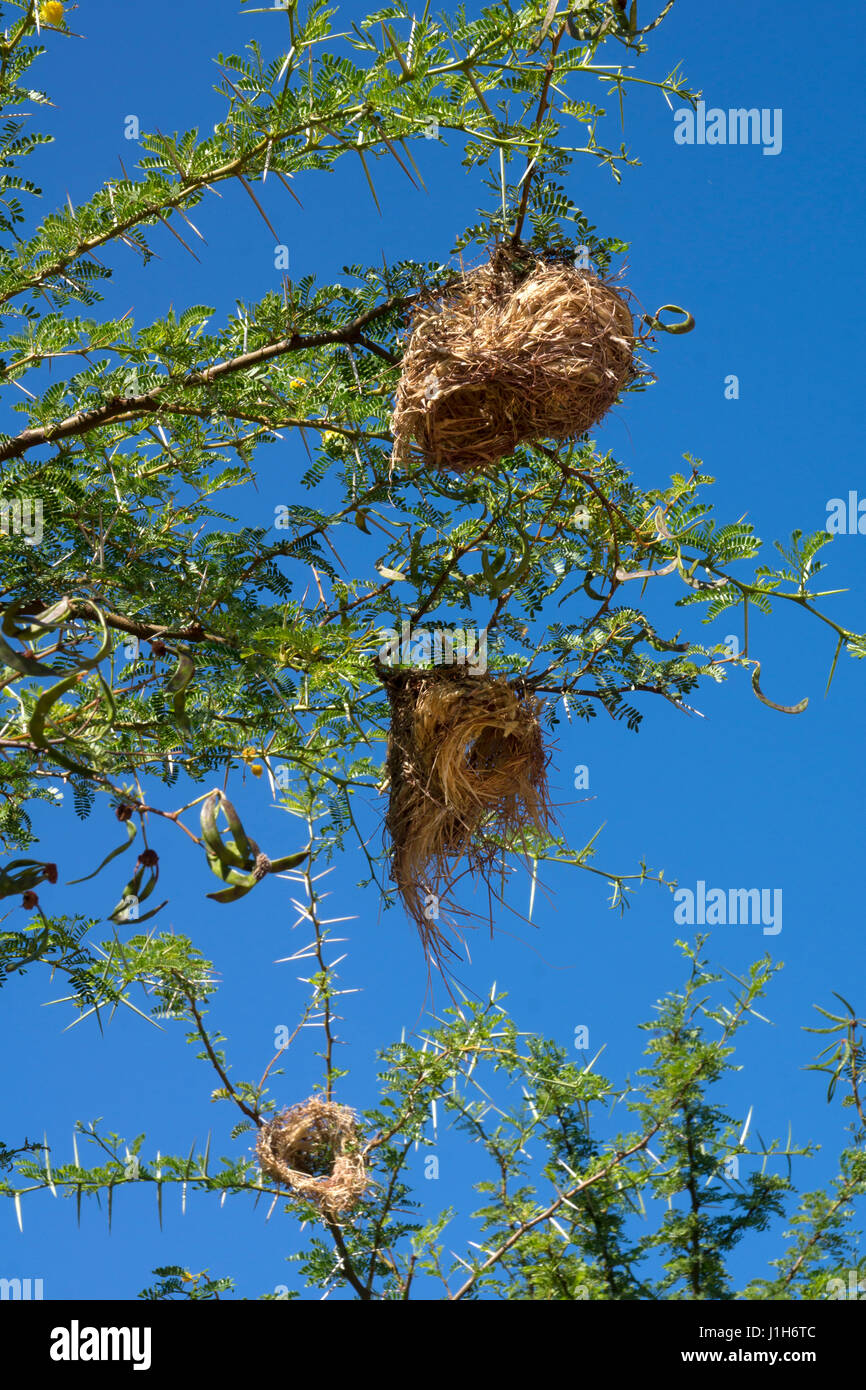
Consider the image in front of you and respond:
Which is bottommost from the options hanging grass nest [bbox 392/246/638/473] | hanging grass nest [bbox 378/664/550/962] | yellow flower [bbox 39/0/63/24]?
hanging grass nest [bbox 378/664/550/962]

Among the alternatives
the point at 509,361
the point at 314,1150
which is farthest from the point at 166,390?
the point at 314,1150

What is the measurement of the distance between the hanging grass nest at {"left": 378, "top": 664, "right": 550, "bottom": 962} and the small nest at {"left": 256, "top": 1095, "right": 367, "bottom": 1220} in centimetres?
127

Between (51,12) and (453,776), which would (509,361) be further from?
(51,12)

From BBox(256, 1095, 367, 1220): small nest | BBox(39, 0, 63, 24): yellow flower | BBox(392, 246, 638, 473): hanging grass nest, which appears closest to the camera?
BBox(392, 246, 638, 473): hanging grass nest

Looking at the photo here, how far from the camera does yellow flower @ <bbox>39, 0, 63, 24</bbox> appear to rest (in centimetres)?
292

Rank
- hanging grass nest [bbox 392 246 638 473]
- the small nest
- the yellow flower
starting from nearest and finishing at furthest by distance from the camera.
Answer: hanging grass nest [bbox 392 246 638 473], the yellow flower, the small nest

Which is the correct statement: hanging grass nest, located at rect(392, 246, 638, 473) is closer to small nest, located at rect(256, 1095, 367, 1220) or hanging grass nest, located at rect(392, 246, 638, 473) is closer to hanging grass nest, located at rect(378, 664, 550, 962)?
hanging grass nest, located at rect(378, 664, 550, 962)

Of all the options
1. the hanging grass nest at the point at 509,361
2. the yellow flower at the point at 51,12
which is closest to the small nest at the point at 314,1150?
the hanging grass nest at the point at 509,361

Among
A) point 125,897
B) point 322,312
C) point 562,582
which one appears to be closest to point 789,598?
point 562,582

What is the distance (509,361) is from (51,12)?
Result: 1.39m

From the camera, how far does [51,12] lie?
9.62 feet

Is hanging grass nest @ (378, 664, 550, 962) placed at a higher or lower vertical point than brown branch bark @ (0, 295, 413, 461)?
lower

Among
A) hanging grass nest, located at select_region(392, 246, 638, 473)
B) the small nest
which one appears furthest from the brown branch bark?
the small nest
